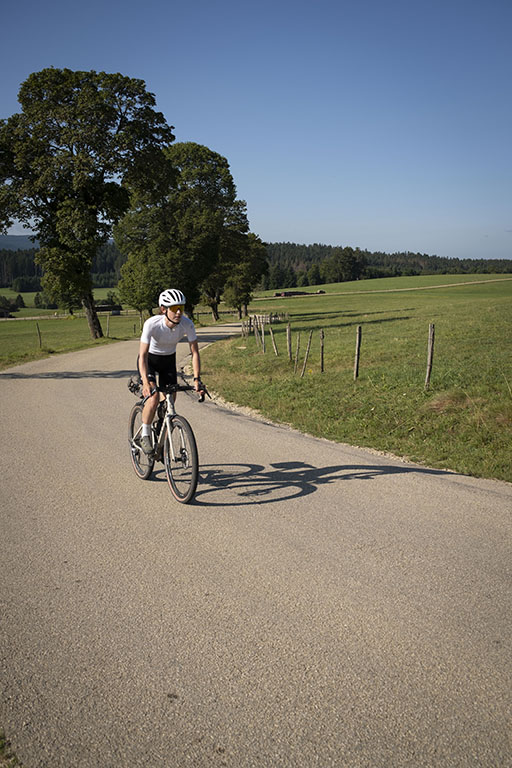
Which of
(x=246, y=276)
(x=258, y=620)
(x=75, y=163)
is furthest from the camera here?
(x=246, y=276)

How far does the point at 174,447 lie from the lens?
20.6 feet

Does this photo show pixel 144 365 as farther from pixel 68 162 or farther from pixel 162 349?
pixel 68 162

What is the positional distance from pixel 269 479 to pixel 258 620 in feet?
10.4

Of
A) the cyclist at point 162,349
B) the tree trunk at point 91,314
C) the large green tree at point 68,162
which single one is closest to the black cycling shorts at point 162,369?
the cyclist at point 162,349

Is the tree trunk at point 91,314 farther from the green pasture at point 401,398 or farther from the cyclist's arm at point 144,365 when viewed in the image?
the cyclist's arm at point 144,365

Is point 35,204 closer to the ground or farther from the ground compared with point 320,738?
farther from the ground

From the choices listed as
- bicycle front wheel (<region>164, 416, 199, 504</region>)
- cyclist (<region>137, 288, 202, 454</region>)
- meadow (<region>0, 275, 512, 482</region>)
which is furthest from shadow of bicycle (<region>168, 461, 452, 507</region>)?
meadow (<region>0, 275, 512, 482</region>)

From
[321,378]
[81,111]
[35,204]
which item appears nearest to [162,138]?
[81,111]

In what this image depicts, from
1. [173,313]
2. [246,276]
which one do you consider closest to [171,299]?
[173,313]

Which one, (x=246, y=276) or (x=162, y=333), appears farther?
(x=246, y=276)

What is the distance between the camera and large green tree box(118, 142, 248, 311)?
4050 cm

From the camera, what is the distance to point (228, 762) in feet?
8.79

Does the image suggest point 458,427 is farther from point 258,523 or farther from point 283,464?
point 258,523

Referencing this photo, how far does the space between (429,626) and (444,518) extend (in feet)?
6.68
